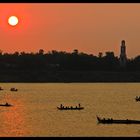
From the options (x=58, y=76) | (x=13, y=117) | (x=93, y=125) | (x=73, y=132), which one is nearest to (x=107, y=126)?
(x=93, y=125)

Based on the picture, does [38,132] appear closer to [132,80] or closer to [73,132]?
[73,132]

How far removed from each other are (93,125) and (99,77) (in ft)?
398

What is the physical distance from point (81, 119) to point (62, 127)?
1016cm

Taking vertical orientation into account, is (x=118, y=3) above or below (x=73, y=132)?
above

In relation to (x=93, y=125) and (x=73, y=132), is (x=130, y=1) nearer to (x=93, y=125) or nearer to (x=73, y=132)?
(x=73, y=132)

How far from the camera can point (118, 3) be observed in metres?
2.09

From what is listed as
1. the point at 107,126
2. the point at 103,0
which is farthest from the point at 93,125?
the point at 103,0

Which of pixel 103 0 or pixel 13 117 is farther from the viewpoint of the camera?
pixel 13 117

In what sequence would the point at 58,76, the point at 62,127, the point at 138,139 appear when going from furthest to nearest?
Result: the point at 58,76 < the point at 62,127 < the point at 138,139

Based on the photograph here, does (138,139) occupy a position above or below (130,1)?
below

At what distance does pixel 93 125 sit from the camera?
161ft

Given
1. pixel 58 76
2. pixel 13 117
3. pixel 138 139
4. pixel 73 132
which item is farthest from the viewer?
pixel 58 76

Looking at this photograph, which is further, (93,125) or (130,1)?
(93,125)

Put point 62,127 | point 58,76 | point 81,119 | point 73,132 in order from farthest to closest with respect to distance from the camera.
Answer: point 58,76
point 81,119
point 62,127
point 73,132
